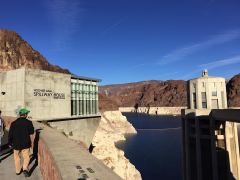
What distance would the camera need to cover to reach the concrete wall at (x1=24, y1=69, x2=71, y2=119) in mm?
33938

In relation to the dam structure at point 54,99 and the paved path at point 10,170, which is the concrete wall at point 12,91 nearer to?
the dam structure at point 54,99

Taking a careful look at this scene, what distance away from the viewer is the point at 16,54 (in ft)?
408

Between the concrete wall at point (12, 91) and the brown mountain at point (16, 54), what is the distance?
3303 inches

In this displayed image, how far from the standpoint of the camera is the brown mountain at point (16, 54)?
117 metres

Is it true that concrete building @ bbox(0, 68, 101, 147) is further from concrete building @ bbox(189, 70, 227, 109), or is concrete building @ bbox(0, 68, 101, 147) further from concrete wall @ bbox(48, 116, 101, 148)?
concrete building @ bbox(189, 70, 227, 109)

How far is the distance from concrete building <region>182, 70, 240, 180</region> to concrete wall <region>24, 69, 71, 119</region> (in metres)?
19.7

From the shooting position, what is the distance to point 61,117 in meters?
38.2

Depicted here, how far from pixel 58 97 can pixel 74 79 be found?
5202 mm

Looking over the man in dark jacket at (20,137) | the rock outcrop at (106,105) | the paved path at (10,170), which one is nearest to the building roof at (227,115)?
the paved path at (10,170)

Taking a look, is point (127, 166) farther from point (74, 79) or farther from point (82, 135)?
point (74, 79)

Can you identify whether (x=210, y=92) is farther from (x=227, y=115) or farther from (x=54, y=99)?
(x=54, y=99)

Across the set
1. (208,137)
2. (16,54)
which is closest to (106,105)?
(16,54)

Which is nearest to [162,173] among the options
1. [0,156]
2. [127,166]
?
[127,166]

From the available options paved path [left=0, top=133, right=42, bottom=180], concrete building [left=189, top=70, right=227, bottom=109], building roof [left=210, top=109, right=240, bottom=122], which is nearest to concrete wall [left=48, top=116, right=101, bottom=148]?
concrete building [left=189, top=70, right=227, bottom=109]
